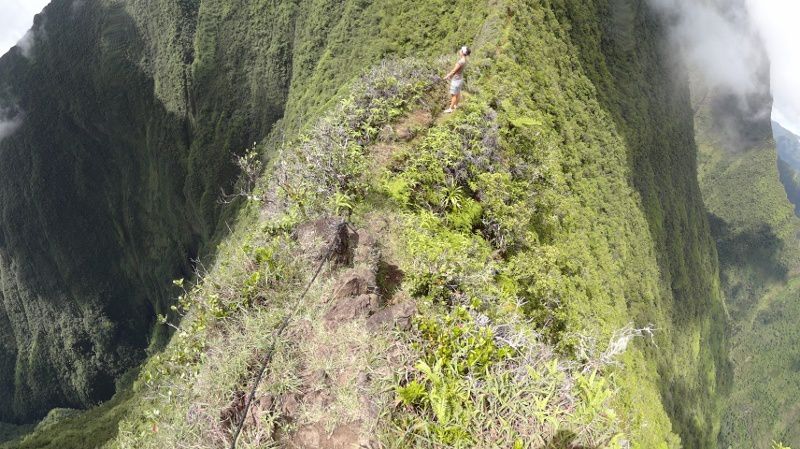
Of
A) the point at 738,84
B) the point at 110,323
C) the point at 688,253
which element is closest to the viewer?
the point at 688,253

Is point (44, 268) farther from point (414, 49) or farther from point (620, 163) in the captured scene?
point (620, 163)

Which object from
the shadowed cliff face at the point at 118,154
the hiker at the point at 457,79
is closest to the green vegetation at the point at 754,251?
the shadowed cliff face at the point at 118,154

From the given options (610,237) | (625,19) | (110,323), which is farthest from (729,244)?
(110,323)

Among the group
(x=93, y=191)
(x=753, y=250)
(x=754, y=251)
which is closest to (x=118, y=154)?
(x=93, y=191)

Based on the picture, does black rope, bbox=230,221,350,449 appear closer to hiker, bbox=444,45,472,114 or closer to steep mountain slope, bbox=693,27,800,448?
hiker, bbox=444,45,472,114

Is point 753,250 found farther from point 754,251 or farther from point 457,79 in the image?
point 457,79

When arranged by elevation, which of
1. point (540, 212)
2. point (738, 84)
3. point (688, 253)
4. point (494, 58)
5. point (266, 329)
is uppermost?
point (266, 329)

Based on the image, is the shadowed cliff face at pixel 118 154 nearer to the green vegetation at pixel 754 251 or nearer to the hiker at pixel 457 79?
the hiker at pixel 457 79

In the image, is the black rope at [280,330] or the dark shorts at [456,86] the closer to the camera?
the black rope at [280,330]
